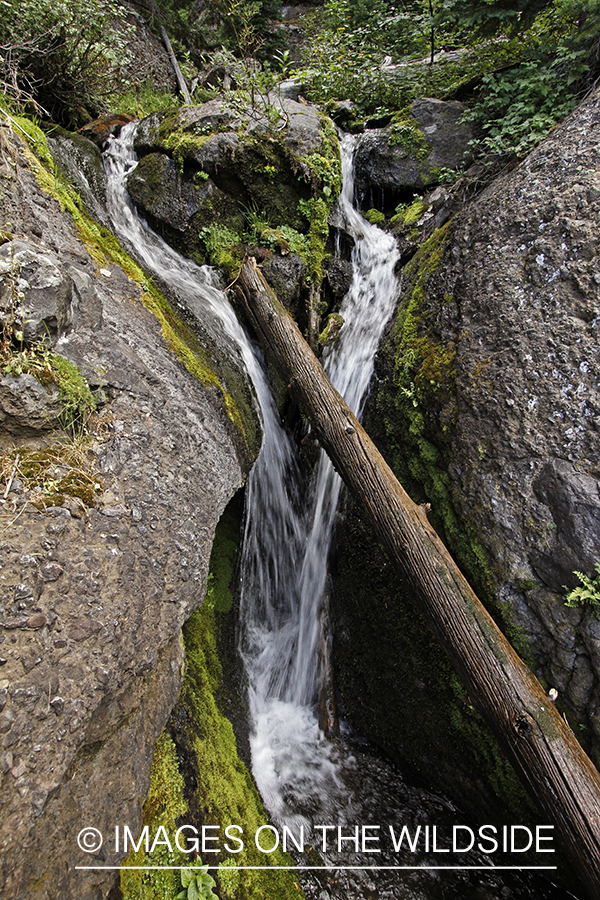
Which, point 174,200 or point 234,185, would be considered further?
→ point 234,185

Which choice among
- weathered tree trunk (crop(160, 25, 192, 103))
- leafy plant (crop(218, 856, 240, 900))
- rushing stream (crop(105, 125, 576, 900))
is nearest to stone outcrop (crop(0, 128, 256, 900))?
leafy plant (crop(218, 856, 240, 900))

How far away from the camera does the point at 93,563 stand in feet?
7.38

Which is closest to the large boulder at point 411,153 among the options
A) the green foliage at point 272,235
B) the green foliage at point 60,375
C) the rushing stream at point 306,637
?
the rushing stream at point 306,637

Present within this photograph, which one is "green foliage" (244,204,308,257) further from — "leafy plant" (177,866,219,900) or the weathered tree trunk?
"leafy plant" (177,866,219,900)

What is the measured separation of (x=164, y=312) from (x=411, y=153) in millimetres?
5519

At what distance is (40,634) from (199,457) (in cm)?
155

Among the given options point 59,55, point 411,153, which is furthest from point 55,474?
point 411,153

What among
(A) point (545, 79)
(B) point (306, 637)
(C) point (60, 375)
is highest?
(A) point (545, 79)

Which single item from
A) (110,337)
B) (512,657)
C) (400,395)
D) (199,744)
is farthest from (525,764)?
(110,337)

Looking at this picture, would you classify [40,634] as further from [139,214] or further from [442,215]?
[442,215]

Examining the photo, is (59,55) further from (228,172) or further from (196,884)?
(196,884)

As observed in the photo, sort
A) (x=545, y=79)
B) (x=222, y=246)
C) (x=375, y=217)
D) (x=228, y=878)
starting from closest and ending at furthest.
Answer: (x=228, y=878) < (x=545, y=79) < (x=222, y=246) < (x=375, y=217)

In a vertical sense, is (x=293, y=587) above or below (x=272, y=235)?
below

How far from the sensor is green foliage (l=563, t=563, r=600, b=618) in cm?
278
